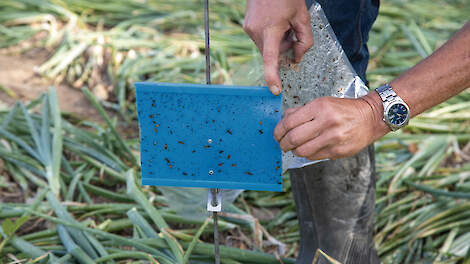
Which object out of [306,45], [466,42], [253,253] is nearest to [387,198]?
[253,253]

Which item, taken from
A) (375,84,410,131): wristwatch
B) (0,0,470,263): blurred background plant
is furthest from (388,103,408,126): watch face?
(0,0,470,263): blurred background plant

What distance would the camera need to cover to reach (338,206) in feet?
3.87

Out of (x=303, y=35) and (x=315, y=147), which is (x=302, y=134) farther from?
(x=303, y=35)

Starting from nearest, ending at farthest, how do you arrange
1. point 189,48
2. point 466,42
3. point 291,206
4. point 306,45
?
point 466,42 < point 306,45 < point 291,206 < point 189,48

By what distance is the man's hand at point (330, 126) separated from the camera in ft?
2.53

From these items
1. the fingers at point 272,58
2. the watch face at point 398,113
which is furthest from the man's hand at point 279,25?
the watch face at point 398,113

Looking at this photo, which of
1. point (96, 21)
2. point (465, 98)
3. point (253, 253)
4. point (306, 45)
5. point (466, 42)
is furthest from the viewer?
point (96, 21)

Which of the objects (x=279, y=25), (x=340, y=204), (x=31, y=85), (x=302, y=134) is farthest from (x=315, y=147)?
(x=31, y=85)

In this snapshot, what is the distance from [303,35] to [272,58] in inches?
6.2

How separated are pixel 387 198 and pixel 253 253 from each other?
0.52 meters

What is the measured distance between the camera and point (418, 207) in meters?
1.52

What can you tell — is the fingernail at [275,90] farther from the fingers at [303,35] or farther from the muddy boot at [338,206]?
the muddy boot at [338,206]

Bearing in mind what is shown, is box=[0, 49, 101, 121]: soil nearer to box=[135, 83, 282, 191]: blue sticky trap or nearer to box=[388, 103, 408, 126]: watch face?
box=[135, 83, 282, 191]: blue sticky trap

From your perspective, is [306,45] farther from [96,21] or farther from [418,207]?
[96,21]
